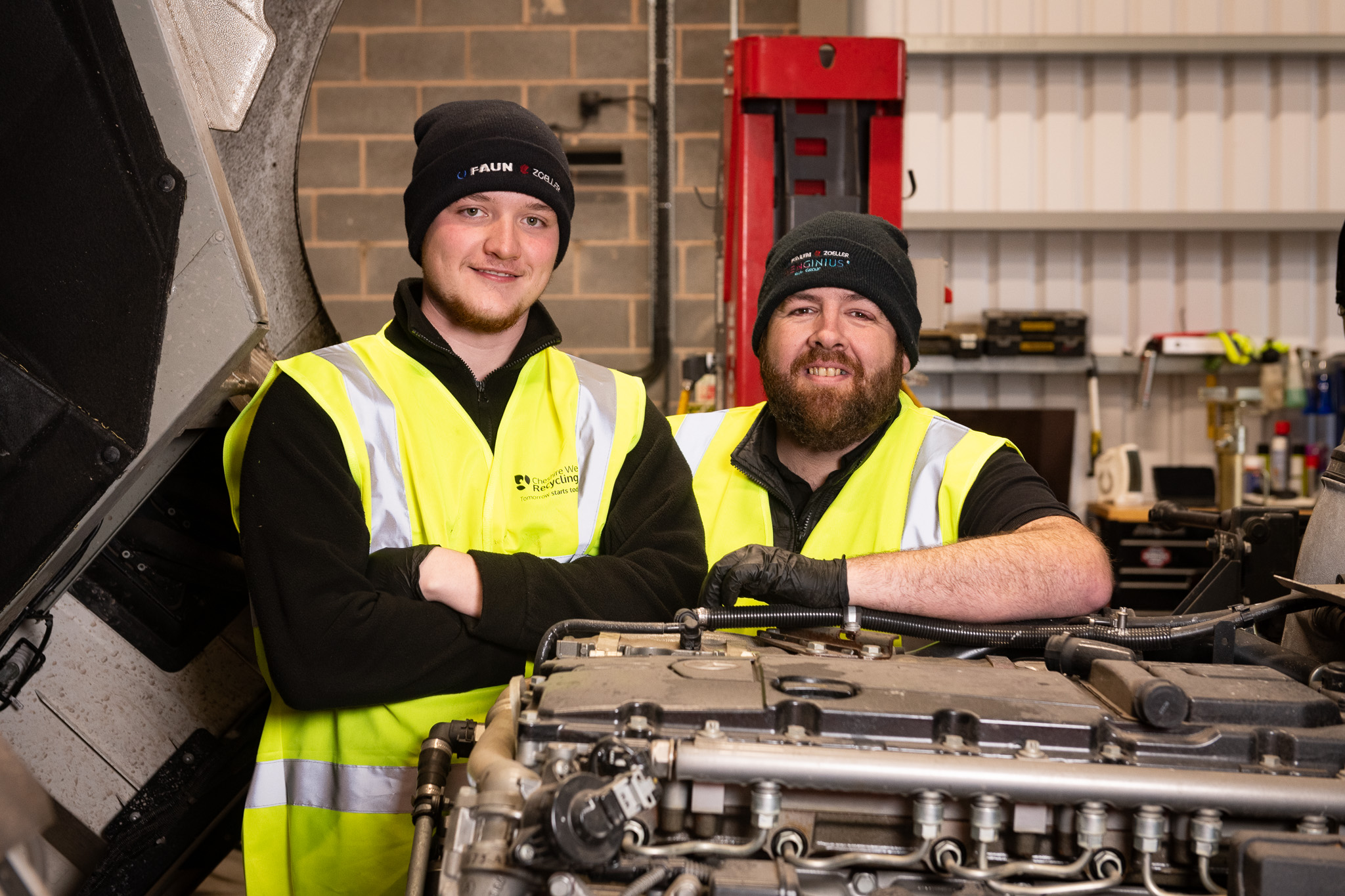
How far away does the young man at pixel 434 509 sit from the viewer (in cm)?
146

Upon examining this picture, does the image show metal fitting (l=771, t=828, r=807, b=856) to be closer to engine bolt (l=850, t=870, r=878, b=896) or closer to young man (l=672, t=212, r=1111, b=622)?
engine bolt (l=850, t=870, r=878, b=896)

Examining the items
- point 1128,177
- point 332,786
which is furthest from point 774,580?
point 1128,177

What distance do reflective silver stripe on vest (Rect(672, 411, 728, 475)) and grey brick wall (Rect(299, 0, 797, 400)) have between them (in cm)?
293

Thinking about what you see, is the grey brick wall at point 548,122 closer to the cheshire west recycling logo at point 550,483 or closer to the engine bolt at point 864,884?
the cheshire west recycling logo at point 550,483

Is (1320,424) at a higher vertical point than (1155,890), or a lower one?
higher

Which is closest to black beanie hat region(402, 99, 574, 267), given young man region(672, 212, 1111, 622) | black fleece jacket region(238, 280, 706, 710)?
black fleece jacket region(238, 280, 706, 710)

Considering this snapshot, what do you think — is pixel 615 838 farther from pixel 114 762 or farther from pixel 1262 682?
pixel 114 762

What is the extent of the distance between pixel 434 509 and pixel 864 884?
0.92m

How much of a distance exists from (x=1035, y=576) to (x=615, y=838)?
101 centimetres

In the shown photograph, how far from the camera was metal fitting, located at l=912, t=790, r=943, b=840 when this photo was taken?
99cm

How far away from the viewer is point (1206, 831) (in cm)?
99

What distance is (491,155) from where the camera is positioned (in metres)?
1.71

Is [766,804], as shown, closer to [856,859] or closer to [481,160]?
[856,859]

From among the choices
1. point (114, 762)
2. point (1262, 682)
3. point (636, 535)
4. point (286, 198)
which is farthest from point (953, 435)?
point (114, 762)
